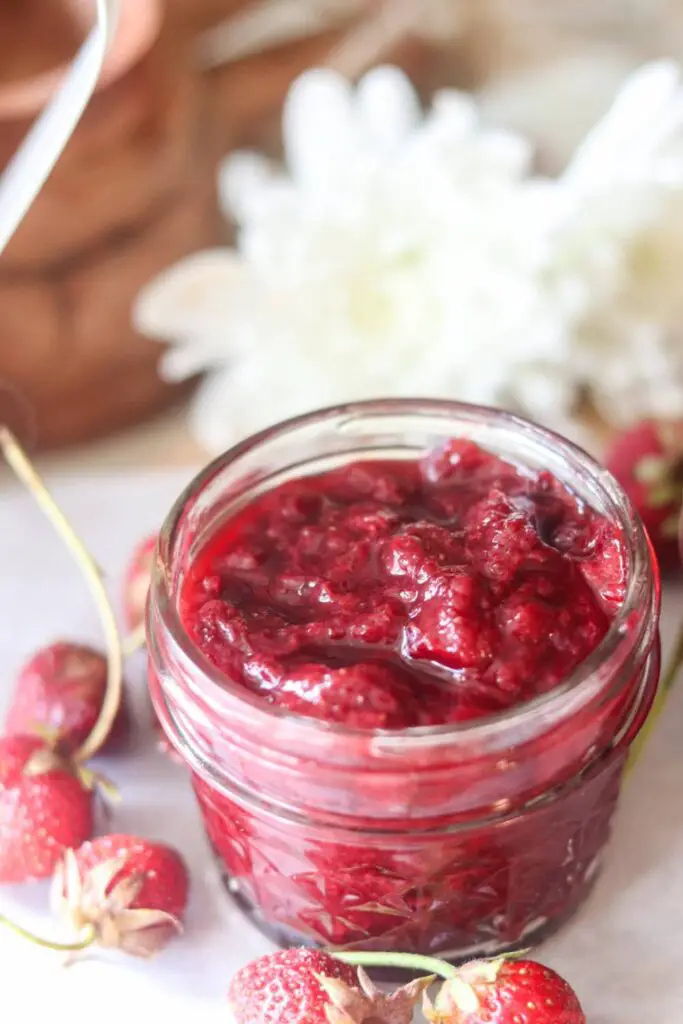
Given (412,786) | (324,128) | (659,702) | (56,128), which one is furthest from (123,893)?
(324,128)

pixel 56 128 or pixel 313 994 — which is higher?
pixel 56 128

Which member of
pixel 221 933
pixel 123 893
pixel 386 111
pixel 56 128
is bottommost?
pixel 221 933

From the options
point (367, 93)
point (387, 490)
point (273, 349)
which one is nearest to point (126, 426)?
point (273, 349)

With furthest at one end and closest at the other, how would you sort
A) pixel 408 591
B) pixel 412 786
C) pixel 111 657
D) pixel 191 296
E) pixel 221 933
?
pixel 191 296 < pixel 111 657 < pixel 221 933 < pixel 408 591 < pixel 412 786

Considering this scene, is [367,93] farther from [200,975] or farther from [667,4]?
[200,975]

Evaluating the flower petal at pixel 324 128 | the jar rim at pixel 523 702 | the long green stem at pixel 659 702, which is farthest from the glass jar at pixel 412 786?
the flower petal at pixel 324 128

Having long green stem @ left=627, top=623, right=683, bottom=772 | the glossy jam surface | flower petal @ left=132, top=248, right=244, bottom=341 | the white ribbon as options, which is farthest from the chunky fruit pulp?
Answer: flower petal @ left=132, top=248, right=244, bottom=341

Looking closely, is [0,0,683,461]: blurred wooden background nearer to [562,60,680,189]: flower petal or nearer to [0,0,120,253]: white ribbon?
[0,0,120,253]: white ribbon

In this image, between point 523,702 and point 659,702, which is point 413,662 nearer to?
point 523,702

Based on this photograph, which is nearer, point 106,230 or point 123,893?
point 123,893
